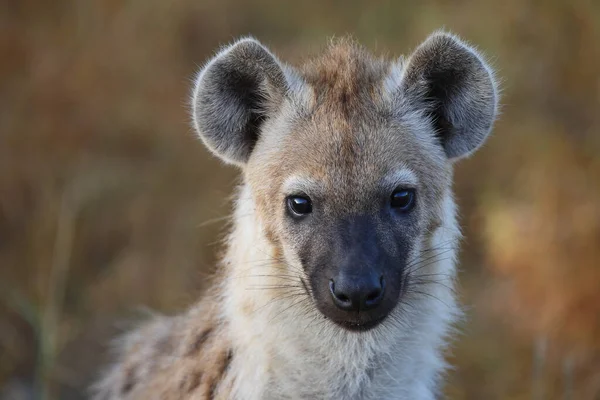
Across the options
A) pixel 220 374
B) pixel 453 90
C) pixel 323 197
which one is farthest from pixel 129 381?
pixel 453 90

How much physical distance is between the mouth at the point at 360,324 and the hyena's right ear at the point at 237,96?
2.44ft

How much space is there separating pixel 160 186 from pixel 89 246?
28.4 inches

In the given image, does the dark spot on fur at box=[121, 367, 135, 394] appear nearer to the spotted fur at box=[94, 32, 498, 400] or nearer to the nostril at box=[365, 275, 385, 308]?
the spotted fur at box=[94, 32, 498, 400]

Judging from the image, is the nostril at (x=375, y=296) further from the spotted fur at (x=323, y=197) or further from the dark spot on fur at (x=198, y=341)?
the dark spot on fur at (x=198, y=341)

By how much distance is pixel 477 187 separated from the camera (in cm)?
634

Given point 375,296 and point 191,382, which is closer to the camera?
point 375,296

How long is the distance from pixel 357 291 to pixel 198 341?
823mm

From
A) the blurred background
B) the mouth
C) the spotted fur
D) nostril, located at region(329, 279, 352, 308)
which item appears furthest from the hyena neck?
the blurred background

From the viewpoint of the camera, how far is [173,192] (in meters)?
6.39

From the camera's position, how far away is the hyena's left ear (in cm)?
307

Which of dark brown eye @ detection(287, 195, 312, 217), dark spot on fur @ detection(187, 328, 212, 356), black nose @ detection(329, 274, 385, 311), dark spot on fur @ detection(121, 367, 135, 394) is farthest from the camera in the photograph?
dark spot on fur @ detection(121, 367, 135, 394)

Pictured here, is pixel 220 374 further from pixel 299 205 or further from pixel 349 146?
pixel 349 146

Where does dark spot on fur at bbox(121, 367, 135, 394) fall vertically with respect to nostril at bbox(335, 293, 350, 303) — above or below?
below

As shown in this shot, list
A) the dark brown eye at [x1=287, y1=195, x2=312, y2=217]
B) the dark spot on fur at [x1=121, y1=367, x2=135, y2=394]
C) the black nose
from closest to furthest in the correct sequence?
1. the black nose
2. the dark brown eye at [x1=287, y1=195, x2=312, y2=217]
3. the dark spot on fur at [x1=121, y1=367, x2=135, y2=394]
